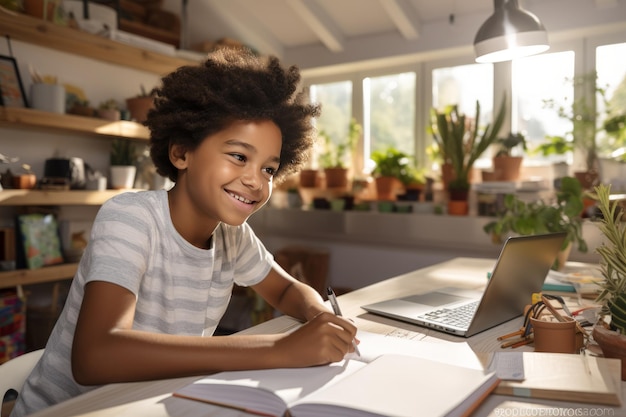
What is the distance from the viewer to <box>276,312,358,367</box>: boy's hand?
0.84 metres

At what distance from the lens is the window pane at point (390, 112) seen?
3623 millimetres

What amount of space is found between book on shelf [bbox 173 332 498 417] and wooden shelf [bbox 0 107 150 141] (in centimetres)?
173

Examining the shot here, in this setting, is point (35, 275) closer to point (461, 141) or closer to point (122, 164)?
point (122, 164)

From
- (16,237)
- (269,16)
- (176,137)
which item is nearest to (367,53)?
(269,16)

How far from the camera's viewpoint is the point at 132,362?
83cm

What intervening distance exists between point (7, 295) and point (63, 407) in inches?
80.1

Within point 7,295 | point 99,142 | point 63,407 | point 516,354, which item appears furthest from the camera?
point 99,142

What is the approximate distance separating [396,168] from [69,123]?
1.92m

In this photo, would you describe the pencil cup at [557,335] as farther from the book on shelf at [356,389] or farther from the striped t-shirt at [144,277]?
the striped t-shirt at [144,277]

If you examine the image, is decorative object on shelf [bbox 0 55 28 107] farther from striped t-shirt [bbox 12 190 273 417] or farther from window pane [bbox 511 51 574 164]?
window pane [bbox 511 51 574 164]

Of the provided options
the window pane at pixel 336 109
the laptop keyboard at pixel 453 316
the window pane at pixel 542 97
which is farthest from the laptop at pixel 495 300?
the window pane at pixel 336 109

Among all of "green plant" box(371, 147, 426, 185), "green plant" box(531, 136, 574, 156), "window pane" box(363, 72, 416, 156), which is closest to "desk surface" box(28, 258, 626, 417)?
"green plant" box(531, 136, 574, 156)

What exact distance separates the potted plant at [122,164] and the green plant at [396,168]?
153cm

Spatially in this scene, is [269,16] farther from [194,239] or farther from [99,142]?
[194,239]
